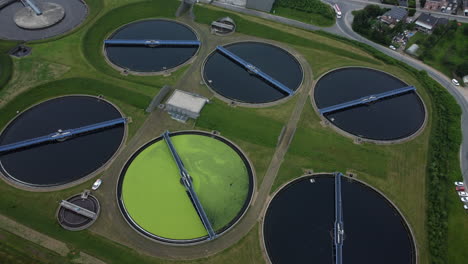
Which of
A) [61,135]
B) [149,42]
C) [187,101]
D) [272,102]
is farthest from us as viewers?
[149,42]

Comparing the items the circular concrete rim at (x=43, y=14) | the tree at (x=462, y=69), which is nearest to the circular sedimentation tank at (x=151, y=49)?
the circular concrete rim at (x=43, y=14)

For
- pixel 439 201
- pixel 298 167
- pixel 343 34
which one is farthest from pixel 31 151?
pixel 343 34

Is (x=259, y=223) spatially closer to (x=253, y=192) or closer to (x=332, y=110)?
(x=253, y=192)

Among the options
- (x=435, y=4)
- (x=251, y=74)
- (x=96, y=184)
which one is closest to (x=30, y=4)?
(x=96, y=184)

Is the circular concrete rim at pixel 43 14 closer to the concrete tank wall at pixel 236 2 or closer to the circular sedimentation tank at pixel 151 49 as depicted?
the circular sedimentation tank at pixel 151 49

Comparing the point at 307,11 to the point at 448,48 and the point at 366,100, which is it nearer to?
the point at 448,48
